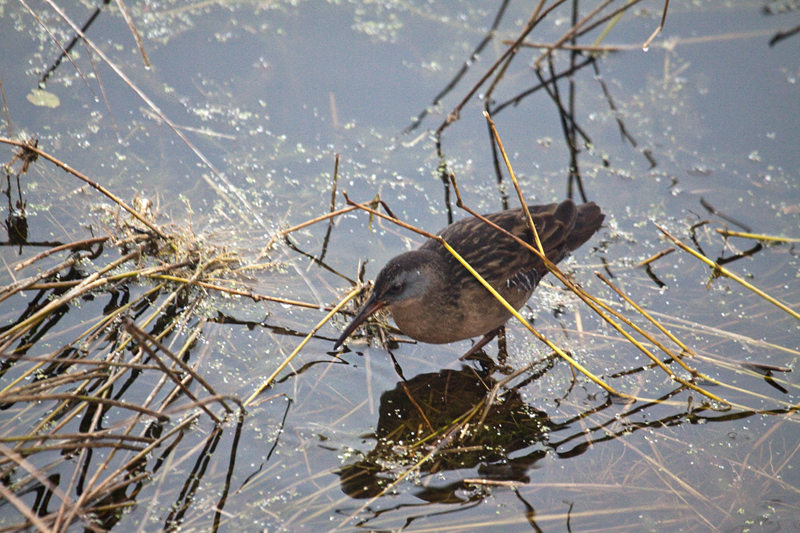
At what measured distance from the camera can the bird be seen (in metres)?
3.48

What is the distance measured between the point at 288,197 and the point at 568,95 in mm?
2745

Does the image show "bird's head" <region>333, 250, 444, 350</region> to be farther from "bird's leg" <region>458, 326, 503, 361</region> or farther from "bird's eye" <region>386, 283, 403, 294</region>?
"bird's leg" <region>458, 326, 503, 361</region>

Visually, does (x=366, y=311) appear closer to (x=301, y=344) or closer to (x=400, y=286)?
(x=400, y=286)

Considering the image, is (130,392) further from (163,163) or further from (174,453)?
(163,163)

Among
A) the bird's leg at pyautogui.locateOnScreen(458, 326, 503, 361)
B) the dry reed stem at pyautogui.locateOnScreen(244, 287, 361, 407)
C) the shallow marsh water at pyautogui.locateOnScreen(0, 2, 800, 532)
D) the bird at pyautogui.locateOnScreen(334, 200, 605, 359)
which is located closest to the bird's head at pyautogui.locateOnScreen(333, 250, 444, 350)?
the bird at pyautogui.locateOnScreen(334, 200, 605, 359)

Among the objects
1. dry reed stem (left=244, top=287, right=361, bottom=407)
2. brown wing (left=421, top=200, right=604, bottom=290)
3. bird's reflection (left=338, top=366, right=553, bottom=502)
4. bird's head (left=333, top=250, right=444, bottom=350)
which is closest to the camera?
bird's reflection (left=338, top=366, right=553, bottom=502)

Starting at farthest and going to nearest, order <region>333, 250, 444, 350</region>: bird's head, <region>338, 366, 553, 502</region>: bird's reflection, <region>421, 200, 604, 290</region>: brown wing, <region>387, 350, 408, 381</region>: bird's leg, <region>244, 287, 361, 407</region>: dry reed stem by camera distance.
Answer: <region>421, 200, 604, 290</region>: brown wing
<region>387, 350, 408, 381</region>: bird's leg
<region>333, 250, 444, 350</region>: bird's head
<region>244, 287, 361, 407</region>: dry reed stem
<region>338, 366, 553, 502</region>: bird's reflection

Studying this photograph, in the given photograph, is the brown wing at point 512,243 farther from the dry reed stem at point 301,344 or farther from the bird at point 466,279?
the dry reed stem at point 301,344

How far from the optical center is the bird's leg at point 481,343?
12.6 ft

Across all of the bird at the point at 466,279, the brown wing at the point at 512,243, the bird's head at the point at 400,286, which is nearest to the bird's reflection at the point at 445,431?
the bird at the point at 466,279

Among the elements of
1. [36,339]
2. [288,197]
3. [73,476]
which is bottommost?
[73,476]

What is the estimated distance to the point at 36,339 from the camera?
330 cm

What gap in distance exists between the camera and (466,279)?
144 inches

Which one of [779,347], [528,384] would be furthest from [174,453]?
[779,347]
